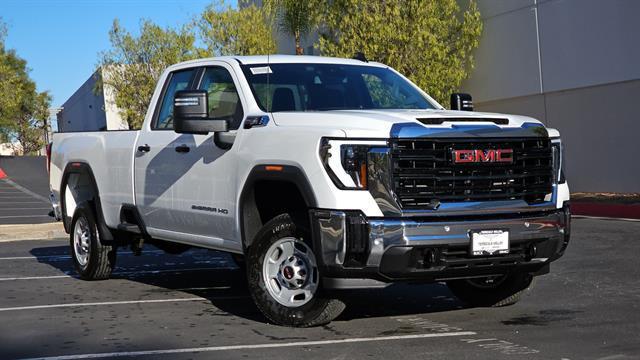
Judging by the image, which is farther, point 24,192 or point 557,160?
point 24,192

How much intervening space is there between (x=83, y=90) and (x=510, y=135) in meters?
70.2

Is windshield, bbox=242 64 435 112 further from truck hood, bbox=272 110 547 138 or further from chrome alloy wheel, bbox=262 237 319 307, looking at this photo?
chrome alloy wheel, bbox=262 237 319 307

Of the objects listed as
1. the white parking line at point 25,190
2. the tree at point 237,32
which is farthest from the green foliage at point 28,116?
the tree at point 237,32

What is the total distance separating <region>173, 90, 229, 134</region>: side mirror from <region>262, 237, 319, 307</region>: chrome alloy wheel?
1.14 meters

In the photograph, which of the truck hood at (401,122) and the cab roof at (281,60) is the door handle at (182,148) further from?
the truck hood at (401,122)

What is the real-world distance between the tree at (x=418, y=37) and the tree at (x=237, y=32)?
32.2 ft

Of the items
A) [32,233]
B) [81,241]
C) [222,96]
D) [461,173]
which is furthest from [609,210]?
[461,173]

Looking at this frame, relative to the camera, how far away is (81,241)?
33.4ft

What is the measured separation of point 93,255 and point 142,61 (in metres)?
35.5

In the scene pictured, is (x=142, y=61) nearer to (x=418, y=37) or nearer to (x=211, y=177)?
(x=418, y=37)

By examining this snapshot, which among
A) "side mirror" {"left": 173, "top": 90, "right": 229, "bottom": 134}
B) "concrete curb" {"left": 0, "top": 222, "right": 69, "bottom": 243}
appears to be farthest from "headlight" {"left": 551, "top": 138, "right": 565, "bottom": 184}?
"concrete curb" {"left": 0, "top": 222, "right": 69, "bottom": 243}

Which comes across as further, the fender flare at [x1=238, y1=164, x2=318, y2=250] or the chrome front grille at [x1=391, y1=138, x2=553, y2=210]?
the fender flare at [x1=238, y1=164, x2=318, y2=250]

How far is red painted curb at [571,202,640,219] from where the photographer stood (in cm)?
1617

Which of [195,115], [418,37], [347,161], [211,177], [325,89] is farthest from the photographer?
[418,37]
